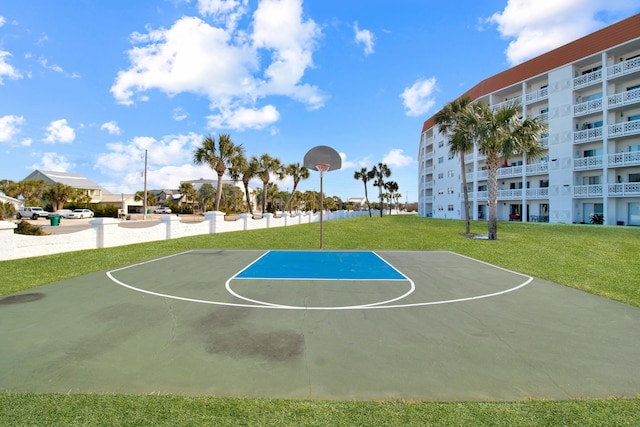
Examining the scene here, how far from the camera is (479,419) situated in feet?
9.69

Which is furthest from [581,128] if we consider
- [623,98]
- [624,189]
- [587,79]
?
[624,189]

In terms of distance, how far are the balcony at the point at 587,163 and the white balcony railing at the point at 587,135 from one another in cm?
191

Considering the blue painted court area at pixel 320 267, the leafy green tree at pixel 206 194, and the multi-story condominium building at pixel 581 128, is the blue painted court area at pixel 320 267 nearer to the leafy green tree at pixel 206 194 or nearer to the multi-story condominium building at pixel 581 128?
the multi-story condominium building at pixel 581 128

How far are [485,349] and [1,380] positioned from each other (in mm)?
6316

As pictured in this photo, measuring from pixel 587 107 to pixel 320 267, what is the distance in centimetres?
3827

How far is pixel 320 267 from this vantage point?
11.2 metres

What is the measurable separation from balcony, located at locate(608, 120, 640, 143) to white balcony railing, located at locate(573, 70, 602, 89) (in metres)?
5.22

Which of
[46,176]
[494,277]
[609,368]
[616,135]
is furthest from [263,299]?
[46,176]

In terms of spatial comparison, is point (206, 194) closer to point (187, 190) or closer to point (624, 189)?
point (187, 190)

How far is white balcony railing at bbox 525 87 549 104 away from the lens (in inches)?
1419

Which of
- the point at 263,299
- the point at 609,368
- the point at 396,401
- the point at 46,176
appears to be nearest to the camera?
the point at 396,401

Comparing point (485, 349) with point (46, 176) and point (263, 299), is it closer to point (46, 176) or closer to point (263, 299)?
point (263, 299)

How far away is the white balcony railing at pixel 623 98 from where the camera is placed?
2894 cm

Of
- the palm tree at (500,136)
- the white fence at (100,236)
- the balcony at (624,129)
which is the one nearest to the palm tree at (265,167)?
the white fence at (100,236)
